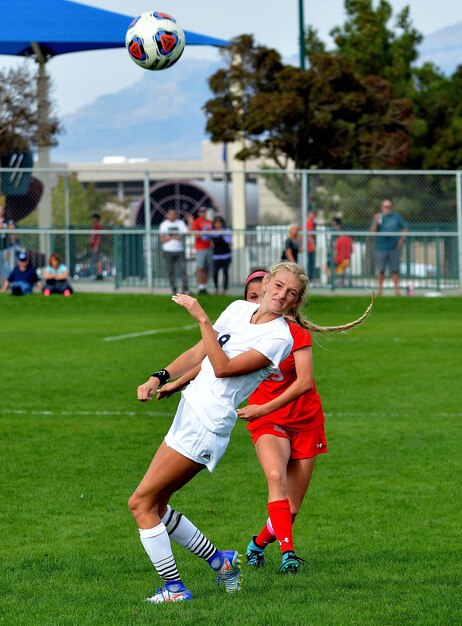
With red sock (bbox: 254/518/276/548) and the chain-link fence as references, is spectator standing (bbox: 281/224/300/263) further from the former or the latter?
red sock (bbox: 254/518/276/548)

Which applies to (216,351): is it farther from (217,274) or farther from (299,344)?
(217,274)

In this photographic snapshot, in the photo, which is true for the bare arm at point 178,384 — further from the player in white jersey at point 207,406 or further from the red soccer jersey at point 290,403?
the red soccer jersey at point 290,403

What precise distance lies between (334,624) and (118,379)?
32.5ft

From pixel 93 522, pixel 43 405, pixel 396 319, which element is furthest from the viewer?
pixel 396 319

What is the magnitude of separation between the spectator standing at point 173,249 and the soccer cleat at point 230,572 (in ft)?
65.7

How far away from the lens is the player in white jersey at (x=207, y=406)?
582 cm

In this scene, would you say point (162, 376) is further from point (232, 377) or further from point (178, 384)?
point (232, 377)

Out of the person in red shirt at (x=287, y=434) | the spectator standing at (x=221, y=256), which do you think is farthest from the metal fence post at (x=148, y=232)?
the person in red shirt at (x=287, y=434)

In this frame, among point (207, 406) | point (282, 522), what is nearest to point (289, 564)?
point (282, 522)

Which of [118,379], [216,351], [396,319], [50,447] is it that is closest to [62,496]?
[50,447]

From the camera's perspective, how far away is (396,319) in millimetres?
23203

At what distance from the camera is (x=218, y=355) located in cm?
573

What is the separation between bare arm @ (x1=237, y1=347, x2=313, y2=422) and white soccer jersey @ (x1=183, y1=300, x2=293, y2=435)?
20 cm

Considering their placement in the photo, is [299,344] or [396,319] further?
[396,319]
